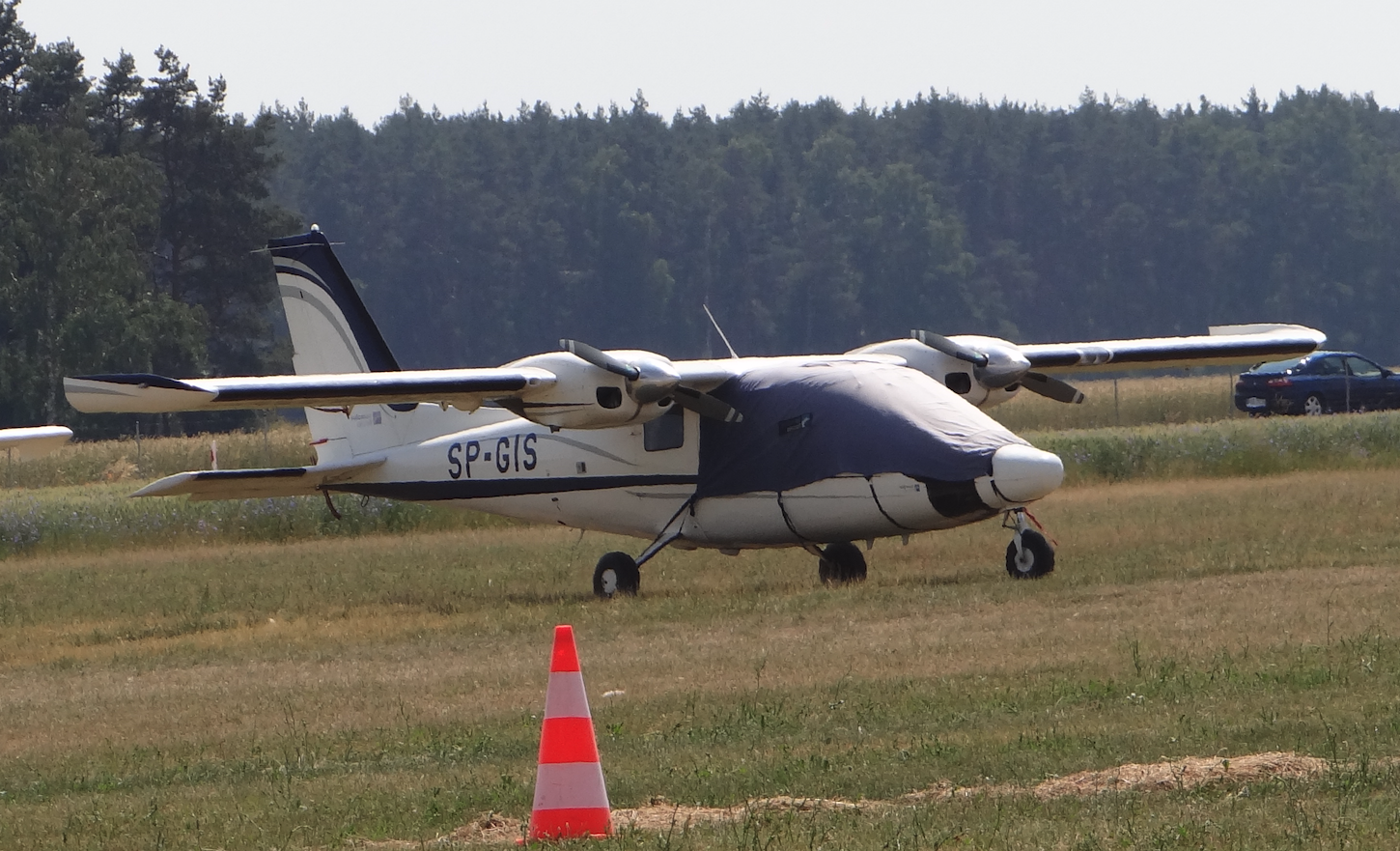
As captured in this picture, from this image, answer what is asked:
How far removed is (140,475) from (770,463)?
24.8 meters

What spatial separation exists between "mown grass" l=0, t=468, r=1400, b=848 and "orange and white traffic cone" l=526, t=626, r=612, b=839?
244 mm

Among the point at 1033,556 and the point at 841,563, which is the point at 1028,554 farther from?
the point at 841,563

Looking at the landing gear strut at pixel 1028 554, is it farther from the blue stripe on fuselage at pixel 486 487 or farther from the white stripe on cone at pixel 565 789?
the white stripe on cone at pixel 565 789

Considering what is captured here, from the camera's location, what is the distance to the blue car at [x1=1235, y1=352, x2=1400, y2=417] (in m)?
43.0

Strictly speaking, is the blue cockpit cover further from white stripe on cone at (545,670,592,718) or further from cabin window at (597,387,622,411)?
white stripe on cone at (545,670,592,718)

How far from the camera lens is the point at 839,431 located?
Result: 18.3 meters

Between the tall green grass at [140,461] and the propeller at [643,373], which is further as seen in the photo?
the tall green grass at [140,461]

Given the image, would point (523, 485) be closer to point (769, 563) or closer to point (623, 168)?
point (769, 563)

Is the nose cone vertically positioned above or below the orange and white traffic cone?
above

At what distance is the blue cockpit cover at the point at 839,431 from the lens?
17.5 meters

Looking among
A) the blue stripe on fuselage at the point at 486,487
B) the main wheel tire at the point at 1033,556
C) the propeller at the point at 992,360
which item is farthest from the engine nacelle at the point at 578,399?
the main wheel tire at the point at 1033,556

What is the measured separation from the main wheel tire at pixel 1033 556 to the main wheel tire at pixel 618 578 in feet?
13.9

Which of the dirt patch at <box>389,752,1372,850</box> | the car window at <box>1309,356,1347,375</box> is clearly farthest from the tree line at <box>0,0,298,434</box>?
the dirt patch at <box>389,752,1372,850</box>

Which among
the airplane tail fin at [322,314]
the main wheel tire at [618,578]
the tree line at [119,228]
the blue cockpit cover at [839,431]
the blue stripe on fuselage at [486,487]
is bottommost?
the main wheel tire at [618,578]
